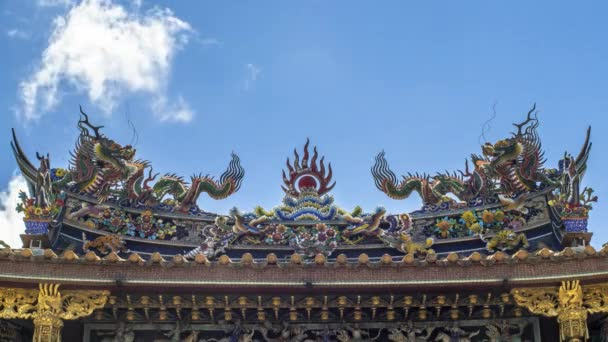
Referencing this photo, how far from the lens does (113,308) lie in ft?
41.7

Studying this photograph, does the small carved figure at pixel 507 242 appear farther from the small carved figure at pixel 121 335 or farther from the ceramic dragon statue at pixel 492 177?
A: the small carved figure at pixel 121 335

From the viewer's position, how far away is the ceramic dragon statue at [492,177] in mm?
14945

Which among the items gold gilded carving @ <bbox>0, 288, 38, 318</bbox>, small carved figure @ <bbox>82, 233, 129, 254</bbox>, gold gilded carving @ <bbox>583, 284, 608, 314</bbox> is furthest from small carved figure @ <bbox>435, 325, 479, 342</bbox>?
gold gilded carving @ <bbox>0, 288, 38, 318</bbox>

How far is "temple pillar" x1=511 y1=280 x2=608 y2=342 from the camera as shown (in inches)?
472

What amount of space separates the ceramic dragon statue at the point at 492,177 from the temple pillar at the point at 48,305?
19.1ft

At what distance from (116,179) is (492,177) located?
21.2 ft

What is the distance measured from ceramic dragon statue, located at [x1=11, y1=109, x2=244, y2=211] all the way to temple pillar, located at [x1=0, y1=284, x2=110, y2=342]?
9.12ft

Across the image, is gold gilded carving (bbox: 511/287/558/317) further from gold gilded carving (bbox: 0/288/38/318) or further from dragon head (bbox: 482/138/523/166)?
gold gilded carving (bbox: 0/288/38/318)

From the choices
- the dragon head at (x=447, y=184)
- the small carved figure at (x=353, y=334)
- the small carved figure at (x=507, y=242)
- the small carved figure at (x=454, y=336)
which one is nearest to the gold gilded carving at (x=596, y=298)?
the small carved figure at (x=454, y=336)

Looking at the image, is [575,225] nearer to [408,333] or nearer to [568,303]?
[568,303]

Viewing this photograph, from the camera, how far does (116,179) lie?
15164 millimetres

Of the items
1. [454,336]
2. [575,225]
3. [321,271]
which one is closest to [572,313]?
[454,336]

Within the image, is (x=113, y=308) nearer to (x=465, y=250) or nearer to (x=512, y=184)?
(x=465, y=250)

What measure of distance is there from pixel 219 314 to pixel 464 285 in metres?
3.54
